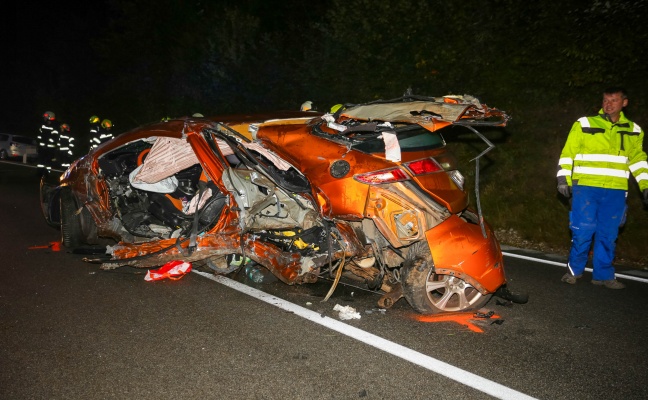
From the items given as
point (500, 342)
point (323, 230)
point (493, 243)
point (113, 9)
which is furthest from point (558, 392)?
point (113, 9)

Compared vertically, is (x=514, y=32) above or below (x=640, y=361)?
above

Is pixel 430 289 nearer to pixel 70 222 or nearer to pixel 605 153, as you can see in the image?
pixel 605 153

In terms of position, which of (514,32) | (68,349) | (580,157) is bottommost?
(68,349)

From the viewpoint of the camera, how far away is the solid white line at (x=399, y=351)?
2988 mm

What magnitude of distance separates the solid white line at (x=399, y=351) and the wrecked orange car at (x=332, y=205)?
10.5 inches

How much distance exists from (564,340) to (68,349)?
3.46 metres

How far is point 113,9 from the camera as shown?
25.4 m

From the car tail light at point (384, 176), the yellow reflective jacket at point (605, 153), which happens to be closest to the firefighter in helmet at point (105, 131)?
the car tail light at point (384, 176)

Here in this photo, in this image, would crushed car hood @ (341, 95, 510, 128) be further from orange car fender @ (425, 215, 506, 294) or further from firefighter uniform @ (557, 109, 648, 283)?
firefighter uniform @ (557, 109, 648, 283)

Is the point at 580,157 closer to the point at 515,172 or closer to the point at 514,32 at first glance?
the point at 515,172

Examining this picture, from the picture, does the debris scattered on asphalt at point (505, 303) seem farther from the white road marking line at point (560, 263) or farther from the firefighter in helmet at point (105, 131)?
the firefighter in helmet at point (105, 131)

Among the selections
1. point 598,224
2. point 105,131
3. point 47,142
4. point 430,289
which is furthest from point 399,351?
point 47,142

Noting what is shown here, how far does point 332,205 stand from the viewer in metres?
4.07

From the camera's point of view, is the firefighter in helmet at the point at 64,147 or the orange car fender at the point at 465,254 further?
the firefighter in helmet at the point at 64,147
